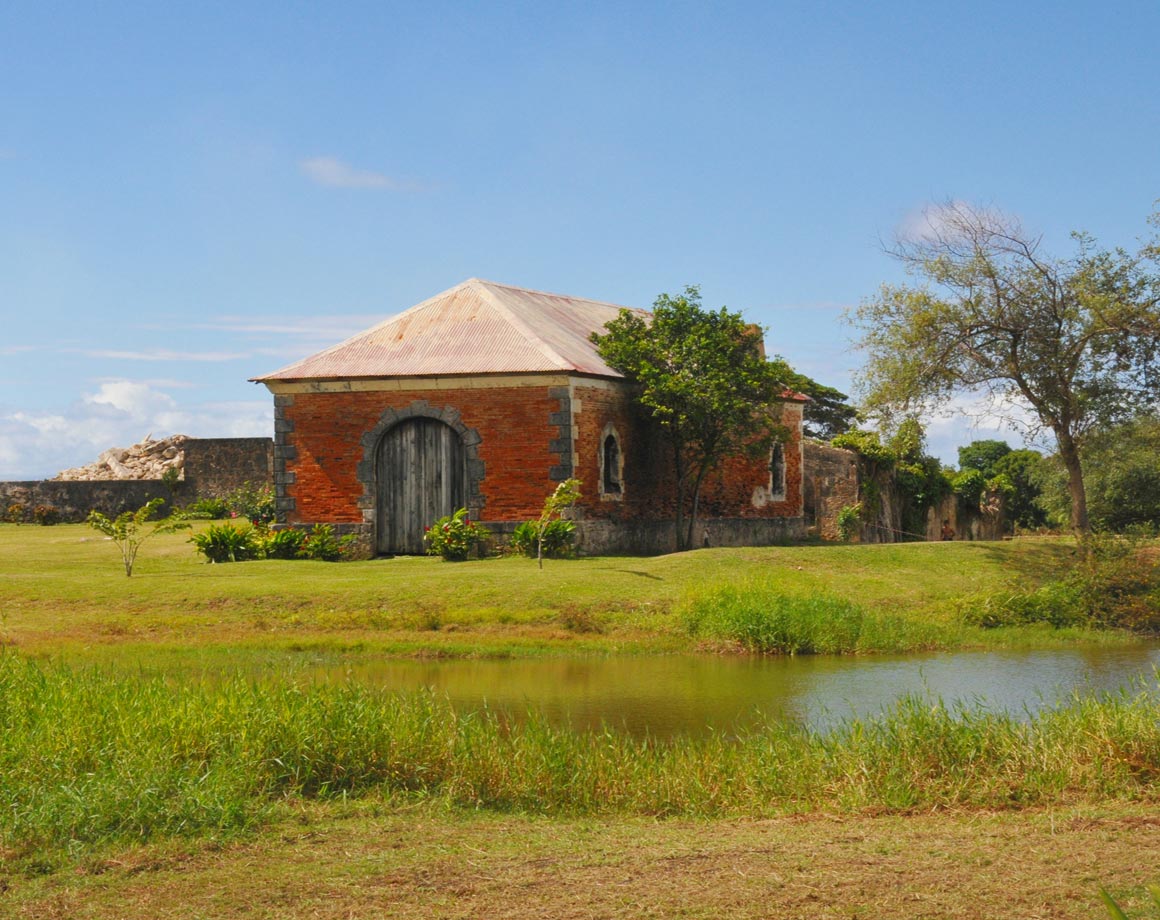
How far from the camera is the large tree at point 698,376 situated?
91.4 ft

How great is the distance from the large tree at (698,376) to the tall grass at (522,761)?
17982mm

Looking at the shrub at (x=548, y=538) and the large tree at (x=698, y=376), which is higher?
the large tree at (x=698, y=376)

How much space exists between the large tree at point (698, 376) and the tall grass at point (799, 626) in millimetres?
8784

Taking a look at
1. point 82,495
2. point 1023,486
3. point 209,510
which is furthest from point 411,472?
point 1023,486

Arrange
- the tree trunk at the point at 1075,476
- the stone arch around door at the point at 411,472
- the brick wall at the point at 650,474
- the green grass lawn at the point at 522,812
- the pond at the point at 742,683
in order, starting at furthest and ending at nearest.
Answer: the brick wall at the point at 650,474
the stone arch around door at the point at 411,472
the tree trunk at the point at 1075,476
the pond at the point at 742,683
the green grass lawn at the point at 522,812

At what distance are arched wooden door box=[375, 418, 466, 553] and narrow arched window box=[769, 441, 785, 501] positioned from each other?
9.34 m

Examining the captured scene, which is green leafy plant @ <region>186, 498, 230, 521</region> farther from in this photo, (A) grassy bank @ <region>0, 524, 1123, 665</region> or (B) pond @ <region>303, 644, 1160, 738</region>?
(B) pond @ <region>303, 644, 1160, 738</region>

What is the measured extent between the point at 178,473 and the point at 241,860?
31503mm

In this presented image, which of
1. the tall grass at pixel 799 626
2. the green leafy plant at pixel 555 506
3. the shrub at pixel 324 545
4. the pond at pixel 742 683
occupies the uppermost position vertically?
the green leafy plant at pixel 555 506

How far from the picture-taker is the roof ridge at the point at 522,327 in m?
25.9

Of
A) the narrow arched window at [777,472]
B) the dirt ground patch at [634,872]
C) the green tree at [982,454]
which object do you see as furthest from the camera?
the green tree at [982,454]

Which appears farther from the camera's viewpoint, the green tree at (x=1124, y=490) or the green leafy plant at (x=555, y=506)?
the green tree at (x=1124, y=490)

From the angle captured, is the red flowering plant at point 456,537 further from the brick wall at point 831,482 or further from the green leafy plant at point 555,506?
the brick wall at point 831,482

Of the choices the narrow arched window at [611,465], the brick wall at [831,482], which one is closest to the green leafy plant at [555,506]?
the narrow arched window at [611,465]
